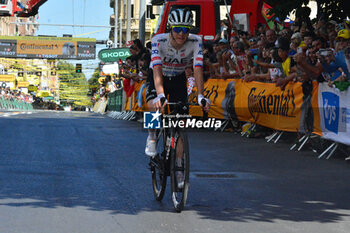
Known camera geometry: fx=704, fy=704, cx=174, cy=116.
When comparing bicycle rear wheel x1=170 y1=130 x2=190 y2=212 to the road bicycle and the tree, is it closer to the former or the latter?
the road bicycle

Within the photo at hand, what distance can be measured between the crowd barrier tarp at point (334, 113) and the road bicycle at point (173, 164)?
460 cm

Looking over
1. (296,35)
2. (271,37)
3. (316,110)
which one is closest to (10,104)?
(271,37)

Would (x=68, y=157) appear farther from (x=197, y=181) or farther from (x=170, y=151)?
(x=170, y=151)

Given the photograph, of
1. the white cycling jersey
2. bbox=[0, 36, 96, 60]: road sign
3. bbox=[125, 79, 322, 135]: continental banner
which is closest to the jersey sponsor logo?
the white cycling jersey

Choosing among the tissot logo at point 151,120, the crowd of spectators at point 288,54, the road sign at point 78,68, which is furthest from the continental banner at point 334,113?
the road sign at point 78,68

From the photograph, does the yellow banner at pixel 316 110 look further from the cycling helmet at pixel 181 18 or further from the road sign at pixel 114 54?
the road sign at pixel 114 54

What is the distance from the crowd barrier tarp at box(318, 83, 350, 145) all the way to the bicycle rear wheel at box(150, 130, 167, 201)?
14.8 ft

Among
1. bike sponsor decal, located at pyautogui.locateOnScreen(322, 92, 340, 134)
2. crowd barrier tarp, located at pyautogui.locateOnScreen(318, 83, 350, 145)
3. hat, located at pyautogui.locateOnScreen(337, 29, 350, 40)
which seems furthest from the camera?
bike sponsor decal, located at pyautogui.locateOnScreen(322, 92, 340, 134)

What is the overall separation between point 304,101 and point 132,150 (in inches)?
129

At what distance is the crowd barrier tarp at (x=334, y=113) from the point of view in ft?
36.6

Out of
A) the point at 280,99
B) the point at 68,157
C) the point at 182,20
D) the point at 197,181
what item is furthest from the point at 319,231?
the point at 280,99

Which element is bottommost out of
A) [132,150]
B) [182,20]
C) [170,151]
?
[132,150]

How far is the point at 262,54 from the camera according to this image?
16062 millimetres

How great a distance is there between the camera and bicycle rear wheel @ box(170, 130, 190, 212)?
6478 millimetres
